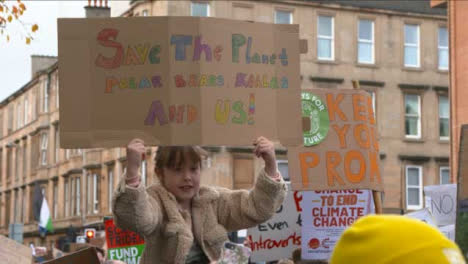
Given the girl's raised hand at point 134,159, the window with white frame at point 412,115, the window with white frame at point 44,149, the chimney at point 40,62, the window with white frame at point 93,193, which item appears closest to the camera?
the girl's raised hand at point 134,159

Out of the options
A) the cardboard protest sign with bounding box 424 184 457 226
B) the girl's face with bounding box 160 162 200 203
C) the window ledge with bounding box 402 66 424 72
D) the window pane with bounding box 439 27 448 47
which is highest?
the window pane with bounding box 439 27 448 47

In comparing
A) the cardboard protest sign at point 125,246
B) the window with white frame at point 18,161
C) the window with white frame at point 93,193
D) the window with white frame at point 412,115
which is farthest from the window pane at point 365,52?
the cardboard protest sign at point 125,246

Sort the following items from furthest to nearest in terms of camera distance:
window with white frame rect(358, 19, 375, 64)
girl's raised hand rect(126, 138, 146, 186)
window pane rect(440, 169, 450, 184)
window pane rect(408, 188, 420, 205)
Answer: window pane rect(440, 169, 450, 184) < window with white frame rect(358, 19, 375, 64) < window pane rect(408, 188, 420, 205) < girl's raised hand rect(126, 138, 146, 186)

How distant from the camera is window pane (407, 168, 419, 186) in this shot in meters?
47.4

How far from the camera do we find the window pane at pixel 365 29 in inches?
1868

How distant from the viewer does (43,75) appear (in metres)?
61.5

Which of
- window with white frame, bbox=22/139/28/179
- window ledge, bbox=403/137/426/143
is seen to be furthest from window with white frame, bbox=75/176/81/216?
window ledge, bbox=403/137/426/143

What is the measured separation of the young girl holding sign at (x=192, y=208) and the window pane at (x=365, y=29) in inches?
1657

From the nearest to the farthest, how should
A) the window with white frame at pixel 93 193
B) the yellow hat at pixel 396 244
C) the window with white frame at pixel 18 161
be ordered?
1. the yellow hat at pixel 396 244
2. the window with white frame at pixel 93 193
3. the window with white frame at pixel 18 161

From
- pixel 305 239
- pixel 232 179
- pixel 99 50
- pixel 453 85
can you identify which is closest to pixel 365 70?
pixel 232 179

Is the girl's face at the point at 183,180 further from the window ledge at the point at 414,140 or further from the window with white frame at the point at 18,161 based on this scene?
the window with white frame at the point at 18,161

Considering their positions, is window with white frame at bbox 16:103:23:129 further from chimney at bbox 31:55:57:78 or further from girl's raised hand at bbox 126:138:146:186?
girl's raised hand at bbox 126:138:146:186

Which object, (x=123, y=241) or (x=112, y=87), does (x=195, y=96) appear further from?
(x=123, y=241)

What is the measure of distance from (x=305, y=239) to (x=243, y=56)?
3.07m
